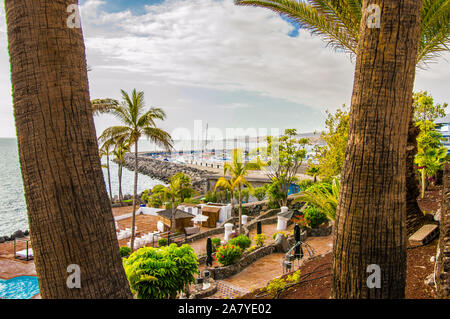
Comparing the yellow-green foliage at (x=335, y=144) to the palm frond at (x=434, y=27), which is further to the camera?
the yellow-green foliage at (x=335, y=144)

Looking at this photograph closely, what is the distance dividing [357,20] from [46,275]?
7181mm

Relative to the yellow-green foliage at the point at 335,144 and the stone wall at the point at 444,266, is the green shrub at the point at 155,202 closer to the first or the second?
the yellow-green foliage at the point at 335,144

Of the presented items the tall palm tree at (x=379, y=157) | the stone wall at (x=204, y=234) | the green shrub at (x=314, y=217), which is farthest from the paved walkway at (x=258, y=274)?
the tall palm tree at (x=379, y=157)

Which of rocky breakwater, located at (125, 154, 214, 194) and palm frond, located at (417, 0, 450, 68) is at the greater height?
palm frond, located at (417, 0, 450, 68)

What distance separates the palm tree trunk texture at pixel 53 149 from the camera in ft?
7.96

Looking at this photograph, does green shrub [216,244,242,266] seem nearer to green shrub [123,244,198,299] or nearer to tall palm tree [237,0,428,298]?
green shrub [123,244,198,299]

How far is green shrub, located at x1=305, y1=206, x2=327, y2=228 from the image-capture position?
14898 mm

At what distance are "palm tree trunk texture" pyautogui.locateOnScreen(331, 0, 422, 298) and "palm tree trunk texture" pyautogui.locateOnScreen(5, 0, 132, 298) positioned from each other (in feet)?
7.69

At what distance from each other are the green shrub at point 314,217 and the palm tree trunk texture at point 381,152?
12433 millimetres

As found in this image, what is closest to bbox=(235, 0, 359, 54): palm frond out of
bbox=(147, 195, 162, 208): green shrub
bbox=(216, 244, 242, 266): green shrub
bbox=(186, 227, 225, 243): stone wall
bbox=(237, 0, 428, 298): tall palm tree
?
bbox=(237, 0, 428, 298): tall palm tree

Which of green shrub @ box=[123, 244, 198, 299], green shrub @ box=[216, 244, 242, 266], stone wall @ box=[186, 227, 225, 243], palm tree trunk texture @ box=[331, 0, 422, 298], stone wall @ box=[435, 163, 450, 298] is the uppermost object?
palm tree trunk texture @ box=[331, 0, 422, 298]

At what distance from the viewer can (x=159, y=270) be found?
6527 mm

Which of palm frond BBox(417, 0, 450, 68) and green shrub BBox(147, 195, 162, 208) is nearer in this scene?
palm frond BBox(417, 0, 450, 68)

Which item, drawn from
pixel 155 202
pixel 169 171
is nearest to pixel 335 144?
pixel 155 202
